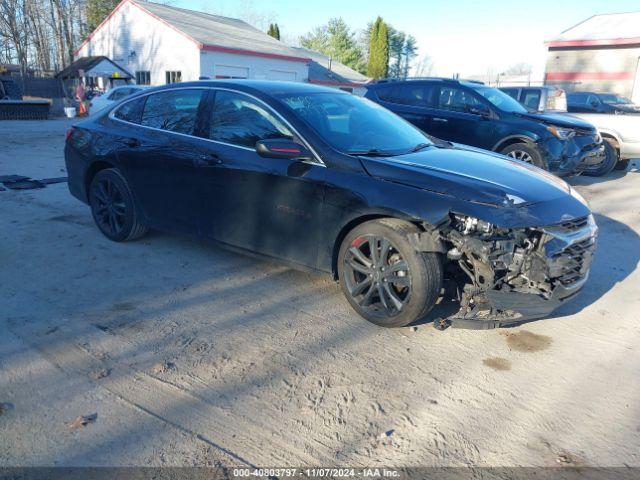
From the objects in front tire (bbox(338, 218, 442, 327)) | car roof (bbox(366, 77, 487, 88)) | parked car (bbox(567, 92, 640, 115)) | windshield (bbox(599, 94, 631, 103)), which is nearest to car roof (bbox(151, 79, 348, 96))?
front tire (bbox(338, 218, 442, 327))


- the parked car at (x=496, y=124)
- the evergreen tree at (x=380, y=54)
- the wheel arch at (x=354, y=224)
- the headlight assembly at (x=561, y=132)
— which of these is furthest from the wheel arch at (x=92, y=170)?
the evergreen tree at (x=380, y=54)

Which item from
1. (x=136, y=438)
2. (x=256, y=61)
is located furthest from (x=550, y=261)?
(x=256, y=61)

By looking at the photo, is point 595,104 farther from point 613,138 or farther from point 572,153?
point 572,153

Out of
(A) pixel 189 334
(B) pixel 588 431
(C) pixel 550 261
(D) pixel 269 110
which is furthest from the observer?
(D) pixel 269 110

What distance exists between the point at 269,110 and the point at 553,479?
3.14m

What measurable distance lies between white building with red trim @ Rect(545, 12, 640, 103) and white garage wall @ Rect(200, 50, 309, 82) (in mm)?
15713

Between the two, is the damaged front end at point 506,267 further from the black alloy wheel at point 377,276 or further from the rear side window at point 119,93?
the rear side window at point 119,93

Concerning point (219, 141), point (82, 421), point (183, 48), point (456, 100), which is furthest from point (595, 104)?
point (183, 48)

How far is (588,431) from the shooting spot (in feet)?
8.95

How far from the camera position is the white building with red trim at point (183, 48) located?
28.7 m

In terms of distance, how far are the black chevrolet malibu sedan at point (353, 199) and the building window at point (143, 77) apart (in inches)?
1159

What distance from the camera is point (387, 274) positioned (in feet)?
11.8

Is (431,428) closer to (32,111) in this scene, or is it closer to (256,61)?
(32,111)

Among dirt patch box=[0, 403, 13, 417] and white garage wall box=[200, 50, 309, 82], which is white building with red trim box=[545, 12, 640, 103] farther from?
dirt patch box=[0, 403, 13, 417]
